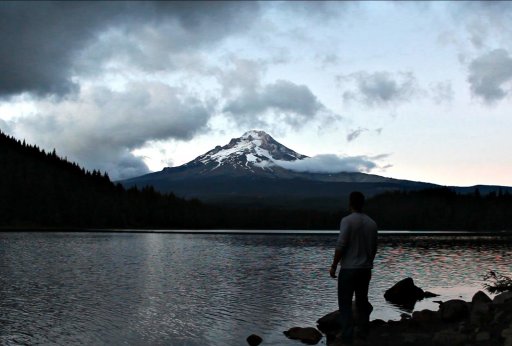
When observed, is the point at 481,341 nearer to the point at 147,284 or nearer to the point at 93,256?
the point at 147,284

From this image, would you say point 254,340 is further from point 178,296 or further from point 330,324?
point 178,296

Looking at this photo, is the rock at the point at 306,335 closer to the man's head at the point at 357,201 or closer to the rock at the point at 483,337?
the rock at the point at 483,337

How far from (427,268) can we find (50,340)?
52.0 meters

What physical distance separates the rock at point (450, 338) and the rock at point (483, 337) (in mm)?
427

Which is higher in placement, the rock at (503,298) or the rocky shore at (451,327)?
the rock at (503,298)

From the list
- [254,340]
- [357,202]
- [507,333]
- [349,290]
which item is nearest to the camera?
[357,202]

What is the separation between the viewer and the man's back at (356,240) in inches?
618

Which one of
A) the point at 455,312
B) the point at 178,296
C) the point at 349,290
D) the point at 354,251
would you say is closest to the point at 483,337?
the point at 349,290

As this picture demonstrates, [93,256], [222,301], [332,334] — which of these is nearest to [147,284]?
[222,301]

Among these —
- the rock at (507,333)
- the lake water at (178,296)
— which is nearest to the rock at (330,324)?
the lake water at (178,296)

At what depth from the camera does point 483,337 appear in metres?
18.5

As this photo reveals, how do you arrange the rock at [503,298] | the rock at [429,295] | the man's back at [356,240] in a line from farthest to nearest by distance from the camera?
1. the rock at [429,295]
2. the rock at [503,298]
3. the man's back at [356,240]

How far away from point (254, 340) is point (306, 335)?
8.32 feet

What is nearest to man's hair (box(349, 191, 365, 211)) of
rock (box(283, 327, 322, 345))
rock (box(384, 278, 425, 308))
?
rock (box(283, 327, 322, 345))
